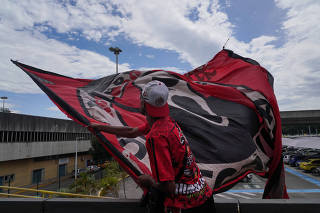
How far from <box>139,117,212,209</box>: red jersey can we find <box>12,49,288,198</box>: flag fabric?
2.86 ft

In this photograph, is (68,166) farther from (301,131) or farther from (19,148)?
(301,131)

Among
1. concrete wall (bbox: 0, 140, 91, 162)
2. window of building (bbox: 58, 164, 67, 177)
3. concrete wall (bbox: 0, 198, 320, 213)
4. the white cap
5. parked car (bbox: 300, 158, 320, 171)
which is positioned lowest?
window of building (bbox: 58, 164, 67, 177)

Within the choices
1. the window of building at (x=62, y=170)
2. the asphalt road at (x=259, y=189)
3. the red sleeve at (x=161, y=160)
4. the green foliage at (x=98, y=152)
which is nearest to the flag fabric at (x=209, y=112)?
the red sleeve at (x=161, y=160)

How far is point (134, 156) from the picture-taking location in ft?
9.36

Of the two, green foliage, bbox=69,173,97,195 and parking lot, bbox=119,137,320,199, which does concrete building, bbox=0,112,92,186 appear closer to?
parking lot, bbox=119,137,320,199

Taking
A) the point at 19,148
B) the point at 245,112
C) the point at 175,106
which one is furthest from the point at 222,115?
the point at 19,148

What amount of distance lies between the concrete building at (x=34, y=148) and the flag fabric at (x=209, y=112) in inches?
731

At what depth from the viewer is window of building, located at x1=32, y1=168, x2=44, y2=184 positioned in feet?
90.5

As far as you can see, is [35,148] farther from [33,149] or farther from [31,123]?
[31,123]

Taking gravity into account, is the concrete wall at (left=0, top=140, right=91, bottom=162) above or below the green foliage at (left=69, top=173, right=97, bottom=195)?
above

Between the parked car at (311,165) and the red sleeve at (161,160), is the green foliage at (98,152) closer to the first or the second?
the parked car at (311,165)

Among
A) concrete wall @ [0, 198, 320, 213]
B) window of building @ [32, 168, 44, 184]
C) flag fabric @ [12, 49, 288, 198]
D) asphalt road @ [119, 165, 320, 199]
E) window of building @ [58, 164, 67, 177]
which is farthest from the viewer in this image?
window of building @ [58, 164, 67, 177]

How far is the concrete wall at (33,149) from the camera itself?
910 inches

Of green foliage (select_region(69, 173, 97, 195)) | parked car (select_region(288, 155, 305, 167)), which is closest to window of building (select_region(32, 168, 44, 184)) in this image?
green foliage (select_region(69, 173, 97, 195))
